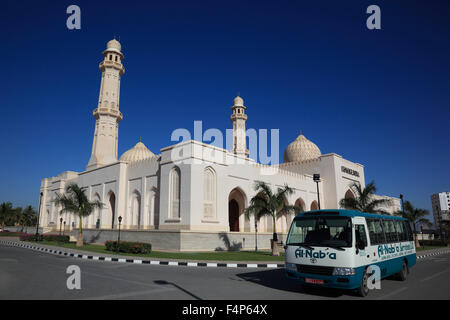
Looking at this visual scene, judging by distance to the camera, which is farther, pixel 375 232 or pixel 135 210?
pixel 135 210

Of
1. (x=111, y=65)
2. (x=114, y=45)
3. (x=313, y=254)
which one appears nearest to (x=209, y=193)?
(x=313, y=254)

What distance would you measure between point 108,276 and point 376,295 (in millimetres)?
7310

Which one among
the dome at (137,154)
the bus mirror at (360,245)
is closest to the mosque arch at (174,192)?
the dome at (137,154)

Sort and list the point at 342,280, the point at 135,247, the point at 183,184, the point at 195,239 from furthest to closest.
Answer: the point at 183,184 → the point at 195,239 → the point at 135,247 → the point at 342,280

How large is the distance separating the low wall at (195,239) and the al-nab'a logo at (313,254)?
1384 cm

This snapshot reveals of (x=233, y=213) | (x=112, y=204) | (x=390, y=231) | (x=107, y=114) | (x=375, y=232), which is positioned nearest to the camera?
(x=375, y=232)

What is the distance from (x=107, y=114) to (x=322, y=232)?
31389 millimetres

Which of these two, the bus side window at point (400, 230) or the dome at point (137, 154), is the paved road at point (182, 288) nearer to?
the bus side window at point (400, 230)

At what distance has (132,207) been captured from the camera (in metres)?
29.7

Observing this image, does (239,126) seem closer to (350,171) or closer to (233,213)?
(233,213)

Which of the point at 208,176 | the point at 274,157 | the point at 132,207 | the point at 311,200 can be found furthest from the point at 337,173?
the point at 132,207

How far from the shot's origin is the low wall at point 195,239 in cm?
2027

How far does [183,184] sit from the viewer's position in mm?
A: 23016
